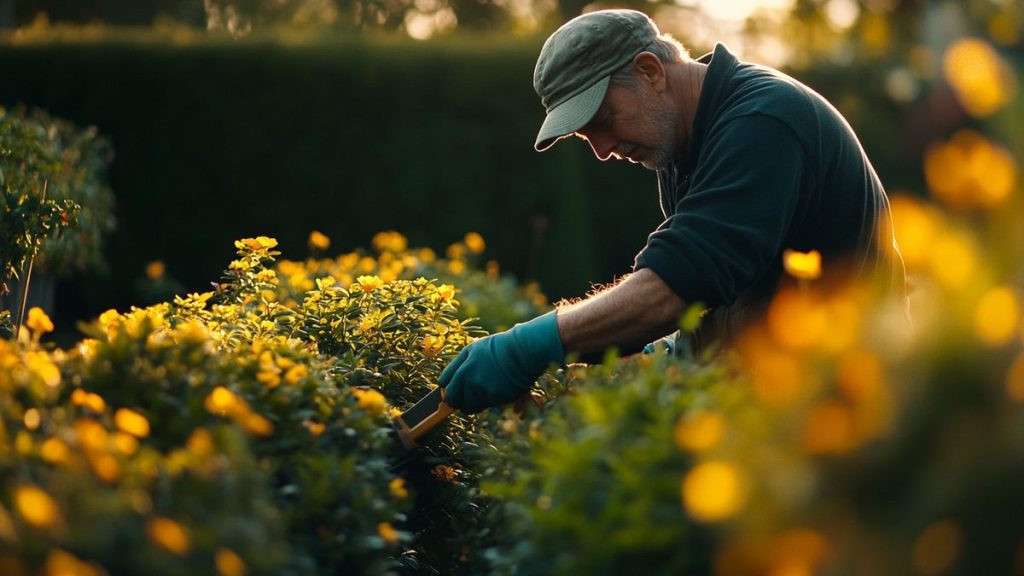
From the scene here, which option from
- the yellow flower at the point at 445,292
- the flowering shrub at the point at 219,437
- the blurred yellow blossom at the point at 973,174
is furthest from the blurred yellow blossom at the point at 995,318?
the yellow flower at the point at 445,292

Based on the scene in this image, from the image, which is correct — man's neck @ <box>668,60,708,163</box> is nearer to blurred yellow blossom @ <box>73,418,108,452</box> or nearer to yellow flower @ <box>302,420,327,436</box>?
Answer: yellow flower @ <box>302,420,327,436</box>

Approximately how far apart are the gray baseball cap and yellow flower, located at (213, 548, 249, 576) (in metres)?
1.69

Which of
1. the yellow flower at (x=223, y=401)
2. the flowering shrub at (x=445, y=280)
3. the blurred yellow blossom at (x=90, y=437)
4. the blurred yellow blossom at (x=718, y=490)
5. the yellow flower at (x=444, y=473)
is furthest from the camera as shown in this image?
the flowering shrub at (x=445, y=280)

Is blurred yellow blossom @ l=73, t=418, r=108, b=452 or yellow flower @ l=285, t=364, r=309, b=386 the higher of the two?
blurred yellow blossom @ l=73, t=418, r=108, b=452

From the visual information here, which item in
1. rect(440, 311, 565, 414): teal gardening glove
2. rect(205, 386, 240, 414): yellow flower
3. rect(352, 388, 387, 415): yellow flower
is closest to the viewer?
rect(205, 386, 240, 414): yellow flower

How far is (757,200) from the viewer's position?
2.71 metres

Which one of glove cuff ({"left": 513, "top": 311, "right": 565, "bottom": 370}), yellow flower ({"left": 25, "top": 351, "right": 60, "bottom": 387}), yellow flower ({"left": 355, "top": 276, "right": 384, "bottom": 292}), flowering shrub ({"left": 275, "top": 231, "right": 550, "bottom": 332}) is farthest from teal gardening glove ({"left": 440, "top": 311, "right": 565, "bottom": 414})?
flowering shrub ({"left": 275, "top": 231, "right": 550, "bottom": 332})

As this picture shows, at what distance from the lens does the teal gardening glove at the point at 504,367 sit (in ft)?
8.74

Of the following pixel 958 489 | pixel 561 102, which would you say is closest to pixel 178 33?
pixel 561 102

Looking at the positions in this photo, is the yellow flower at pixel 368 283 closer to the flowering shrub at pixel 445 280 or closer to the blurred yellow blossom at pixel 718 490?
the flowering shrub at pixel 445 280

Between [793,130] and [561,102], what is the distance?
2.14ft

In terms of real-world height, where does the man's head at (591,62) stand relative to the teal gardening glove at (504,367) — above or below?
above

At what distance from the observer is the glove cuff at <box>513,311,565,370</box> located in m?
2.69

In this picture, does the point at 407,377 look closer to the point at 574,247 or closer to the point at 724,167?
the point at 724,167
